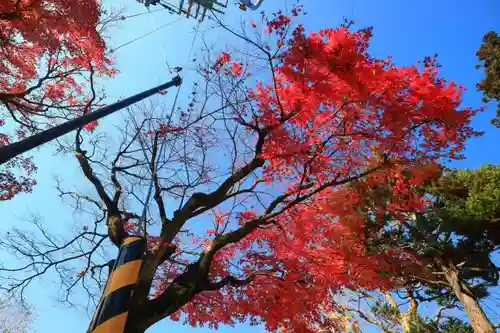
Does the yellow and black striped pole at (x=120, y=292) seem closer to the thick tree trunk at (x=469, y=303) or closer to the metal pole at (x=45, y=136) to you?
the metal pole at (x=45, y=136)

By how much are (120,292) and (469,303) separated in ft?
33.8

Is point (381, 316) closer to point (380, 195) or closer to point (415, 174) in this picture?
point (380, 195)

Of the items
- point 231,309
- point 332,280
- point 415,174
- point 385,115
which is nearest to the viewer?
point 385,115

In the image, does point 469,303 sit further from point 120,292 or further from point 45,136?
point 45,136

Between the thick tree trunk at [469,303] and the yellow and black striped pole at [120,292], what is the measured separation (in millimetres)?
9830

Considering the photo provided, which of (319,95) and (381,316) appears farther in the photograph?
(381,316)

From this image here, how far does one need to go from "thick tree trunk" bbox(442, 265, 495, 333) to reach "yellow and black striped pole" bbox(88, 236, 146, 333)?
32.3ft

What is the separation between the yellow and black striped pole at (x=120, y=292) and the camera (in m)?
2.56

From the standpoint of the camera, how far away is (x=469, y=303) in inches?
377

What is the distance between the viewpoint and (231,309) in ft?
25.5

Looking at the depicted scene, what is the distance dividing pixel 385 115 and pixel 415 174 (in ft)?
5.48

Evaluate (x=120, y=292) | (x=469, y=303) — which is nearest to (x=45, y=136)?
(x=120, y=292)

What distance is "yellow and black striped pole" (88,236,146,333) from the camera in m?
2.56

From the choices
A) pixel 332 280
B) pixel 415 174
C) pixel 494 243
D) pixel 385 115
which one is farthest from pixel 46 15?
pixel 494 243
